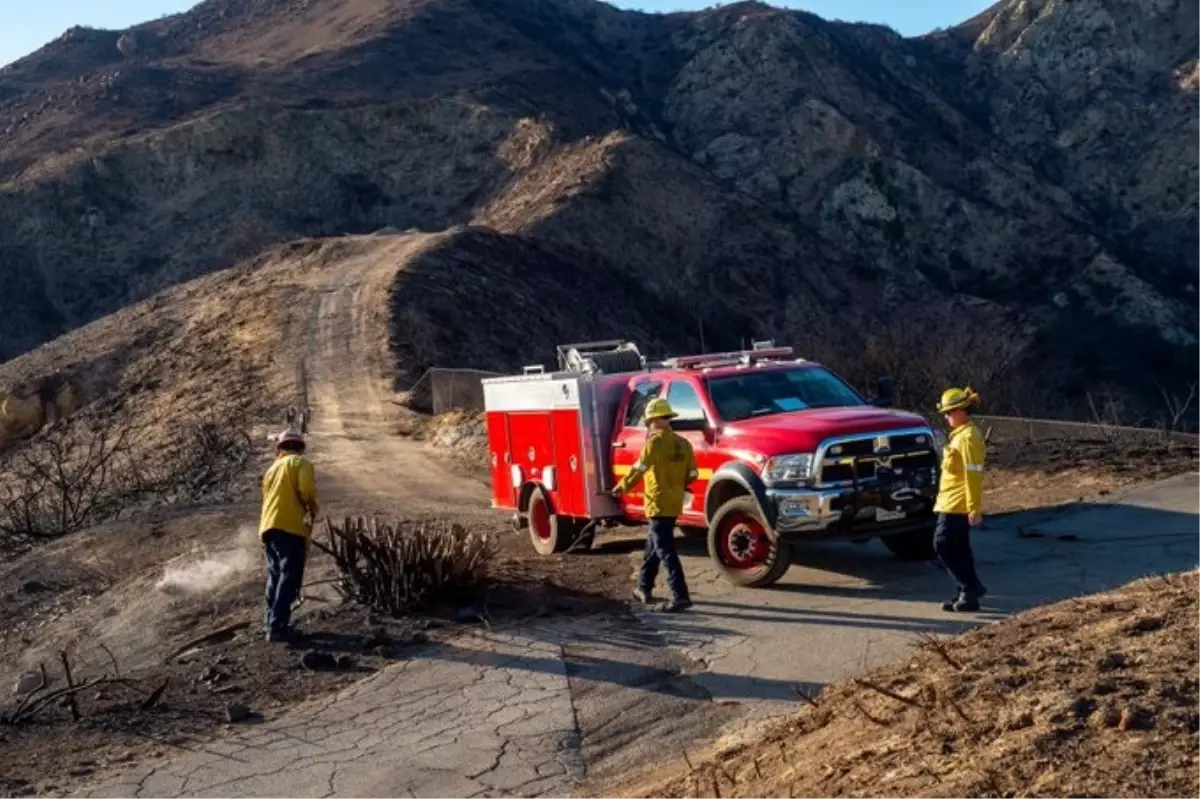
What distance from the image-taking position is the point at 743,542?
10922 millimetres

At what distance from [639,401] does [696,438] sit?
1.22 meters

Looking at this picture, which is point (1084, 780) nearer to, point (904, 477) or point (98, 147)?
point (904, 477)

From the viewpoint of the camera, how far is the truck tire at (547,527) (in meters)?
13.4

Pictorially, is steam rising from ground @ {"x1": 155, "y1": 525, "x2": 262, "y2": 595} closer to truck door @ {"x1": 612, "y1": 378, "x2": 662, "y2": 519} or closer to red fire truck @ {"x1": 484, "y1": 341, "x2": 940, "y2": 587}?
red fire truck @ {"x1": 484, "y1": 341, "x2": 940, "y2": 587}

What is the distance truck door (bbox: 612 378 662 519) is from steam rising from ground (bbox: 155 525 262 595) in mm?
4446

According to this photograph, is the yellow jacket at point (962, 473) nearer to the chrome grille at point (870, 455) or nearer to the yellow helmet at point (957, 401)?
the yellow helmet at point (957, 401)

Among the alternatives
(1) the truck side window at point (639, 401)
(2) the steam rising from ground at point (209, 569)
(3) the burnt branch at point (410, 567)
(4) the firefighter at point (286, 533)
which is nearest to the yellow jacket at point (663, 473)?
(3) the burnt branch at point (410, 567)

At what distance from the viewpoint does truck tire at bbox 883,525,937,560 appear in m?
11.4

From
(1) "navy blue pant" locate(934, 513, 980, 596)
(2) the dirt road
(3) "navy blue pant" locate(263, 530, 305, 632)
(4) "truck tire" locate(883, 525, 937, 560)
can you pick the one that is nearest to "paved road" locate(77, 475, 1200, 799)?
(2) the dirt road

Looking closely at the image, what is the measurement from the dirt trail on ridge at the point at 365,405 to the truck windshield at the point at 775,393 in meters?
5.87

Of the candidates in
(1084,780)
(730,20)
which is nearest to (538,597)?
(1084,780)

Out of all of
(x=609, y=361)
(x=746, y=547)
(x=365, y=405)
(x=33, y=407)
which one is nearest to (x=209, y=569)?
(x=609, y=361)

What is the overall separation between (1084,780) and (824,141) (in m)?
54.2

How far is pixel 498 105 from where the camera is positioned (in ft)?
195
